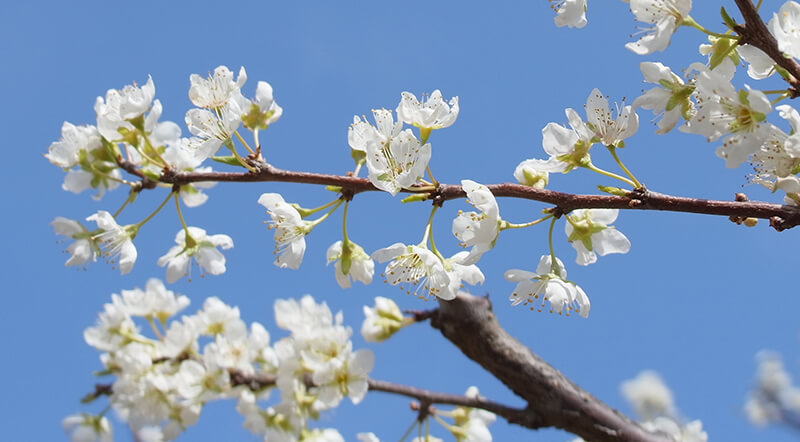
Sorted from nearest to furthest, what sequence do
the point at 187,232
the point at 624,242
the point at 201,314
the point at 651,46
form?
the point at 651,46, the point at 624,242, the point at 187,232, the point at 201,314

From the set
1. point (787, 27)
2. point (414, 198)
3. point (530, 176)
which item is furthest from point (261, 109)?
point (787, 27)

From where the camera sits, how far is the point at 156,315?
3475 millimetres

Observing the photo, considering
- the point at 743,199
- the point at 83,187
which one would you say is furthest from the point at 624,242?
the point at 83,187

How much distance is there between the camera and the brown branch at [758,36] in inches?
63.6

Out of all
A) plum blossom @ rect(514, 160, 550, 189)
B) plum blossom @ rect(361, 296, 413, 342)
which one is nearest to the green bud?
plum blossom @ rect(514, 160, 550, 189)

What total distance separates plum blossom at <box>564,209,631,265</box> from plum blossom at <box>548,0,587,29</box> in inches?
20.8

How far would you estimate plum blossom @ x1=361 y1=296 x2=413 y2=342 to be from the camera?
316 cm

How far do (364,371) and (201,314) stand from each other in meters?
0.91

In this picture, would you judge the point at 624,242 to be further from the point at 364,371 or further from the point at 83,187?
the point at 83,187

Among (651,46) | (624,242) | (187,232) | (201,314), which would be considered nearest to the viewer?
(651,46)

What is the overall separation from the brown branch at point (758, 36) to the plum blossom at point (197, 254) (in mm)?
1771

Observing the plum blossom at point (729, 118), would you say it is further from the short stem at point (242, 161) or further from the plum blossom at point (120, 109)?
the plum blossom at point (120, 109)

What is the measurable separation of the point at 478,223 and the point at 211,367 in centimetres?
191

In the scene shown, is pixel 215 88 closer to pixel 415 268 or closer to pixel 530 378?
pixel 415 268
